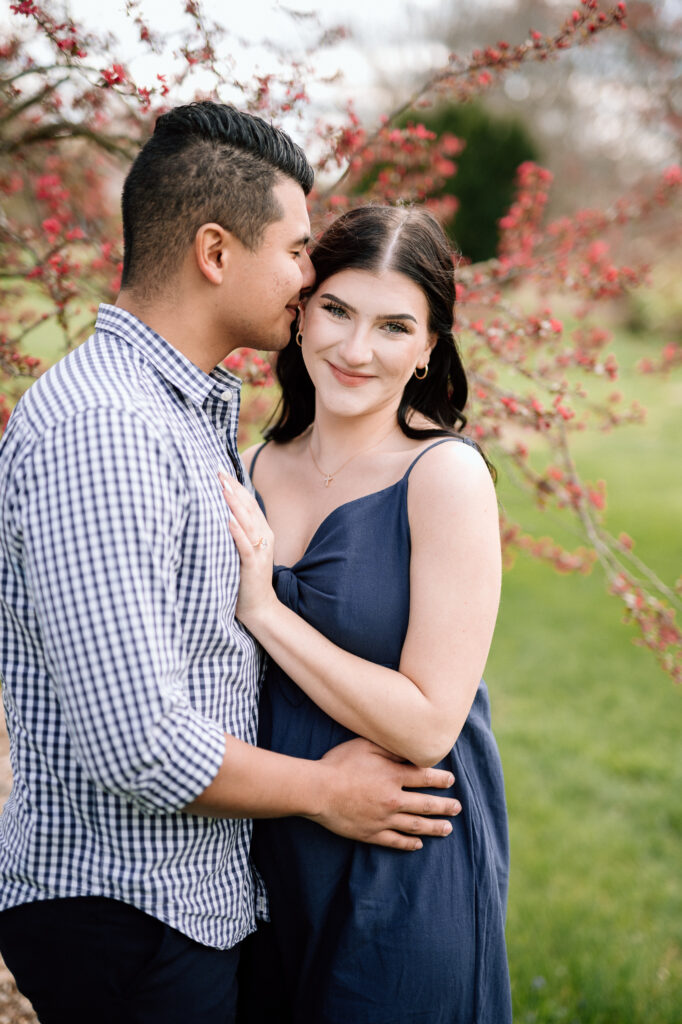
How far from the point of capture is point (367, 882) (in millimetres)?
1917

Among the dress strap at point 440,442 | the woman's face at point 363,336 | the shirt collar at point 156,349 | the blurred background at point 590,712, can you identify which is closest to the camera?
the shirt collar at point 156,349

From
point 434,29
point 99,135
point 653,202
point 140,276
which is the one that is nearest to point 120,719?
point 140,276

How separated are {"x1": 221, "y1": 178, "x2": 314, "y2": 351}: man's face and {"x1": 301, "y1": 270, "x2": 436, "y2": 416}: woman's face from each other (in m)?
0.23

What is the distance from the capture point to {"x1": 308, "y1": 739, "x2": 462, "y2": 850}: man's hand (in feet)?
5.98

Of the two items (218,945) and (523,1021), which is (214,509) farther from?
(523,1021)

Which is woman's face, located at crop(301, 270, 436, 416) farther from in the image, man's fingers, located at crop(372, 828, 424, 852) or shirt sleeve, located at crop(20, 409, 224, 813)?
man's fingers, located at crop(372, 828, 424, 852)

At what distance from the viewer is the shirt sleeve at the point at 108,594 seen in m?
1.36

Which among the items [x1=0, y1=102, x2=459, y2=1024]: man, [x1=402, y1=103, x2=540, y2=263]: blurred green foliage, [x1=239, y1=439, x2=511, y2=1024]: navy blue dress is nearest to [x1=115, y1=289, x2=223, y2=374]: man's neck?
[x1=0, y1=102, x2=459, y2=1024]: man

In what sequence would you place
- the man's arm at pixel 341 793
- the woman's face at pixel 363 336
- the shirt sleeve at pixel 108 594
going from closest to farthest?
the shirt sleeve at pixel 108 594
the man's arm at pixel 341 793
the woman's face at pixel 363 336

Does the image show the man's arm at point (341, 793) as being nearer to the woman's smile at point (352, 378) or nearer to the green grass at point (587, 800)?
the woman's smile at point (352, 378)

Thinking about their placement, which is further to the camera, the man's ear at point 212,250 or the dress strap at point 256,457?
the dress strap at point 256,457

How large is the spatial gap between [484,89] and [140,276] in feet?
6.66

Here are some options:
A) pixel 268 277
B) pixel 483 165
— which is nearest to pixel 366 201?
pixel 268 277

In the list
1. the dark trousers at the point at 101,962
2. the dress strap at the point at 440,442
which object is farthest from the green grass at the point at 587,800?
the dark trousers at the point at 101,962
